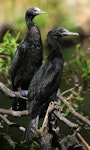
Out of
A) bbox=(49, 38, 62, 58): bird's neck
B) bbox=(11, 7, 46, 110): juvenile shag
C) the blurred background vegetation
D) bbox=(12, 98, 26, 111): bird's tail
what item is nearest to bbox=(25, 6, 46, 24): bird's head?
bbox=(11, 7, 46, 110): juvenile shag

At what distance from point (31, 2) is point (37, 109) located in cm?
1073

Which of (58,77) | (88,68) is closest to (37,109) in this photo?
(58,77)

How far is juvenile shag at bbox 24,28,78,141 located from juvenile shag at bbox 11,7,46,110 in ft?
1.05

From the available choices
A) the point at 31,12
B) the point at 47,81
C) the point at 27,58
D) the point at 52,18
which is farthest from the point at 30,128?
the point at 52,18

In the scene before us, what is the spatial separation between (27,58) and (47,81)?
478 mm

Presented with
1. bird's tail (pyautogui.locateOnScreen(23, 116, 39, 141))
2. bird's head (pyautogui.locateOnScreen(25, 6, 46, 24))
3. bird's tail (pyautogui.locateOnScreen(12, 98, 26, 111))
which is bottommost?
bird's tail (pyautogui.locateOnScreen(12, 98, 26, 111))

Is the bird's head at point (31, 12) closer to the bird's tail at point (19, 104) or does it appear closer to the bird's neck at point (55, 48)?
the bird's neck at point (55, 48)

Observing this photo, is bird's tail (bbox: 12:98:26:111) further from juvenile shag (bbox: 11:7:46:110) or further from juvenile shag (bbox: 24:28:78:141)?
juvenile shag (bbox: 24:28:78:141)

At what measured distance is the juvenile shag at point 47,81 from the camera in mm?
3473

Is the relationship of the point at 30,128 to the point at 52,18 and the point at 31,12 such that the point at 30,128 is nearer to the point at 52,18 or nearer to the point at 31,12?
the point at 31,12

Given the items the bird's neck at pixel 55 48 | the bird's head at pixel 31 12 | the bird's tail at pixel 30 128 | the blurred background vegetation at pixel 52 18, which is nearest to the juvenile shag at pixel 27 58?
the bird's head at pixel 31 12

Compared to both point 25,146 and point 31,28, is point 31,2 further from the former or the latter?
point 25,146

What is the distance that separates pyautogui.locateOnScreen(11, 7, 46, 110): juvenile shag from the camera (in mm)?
3865

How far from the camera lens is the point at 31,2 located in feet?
45.7
